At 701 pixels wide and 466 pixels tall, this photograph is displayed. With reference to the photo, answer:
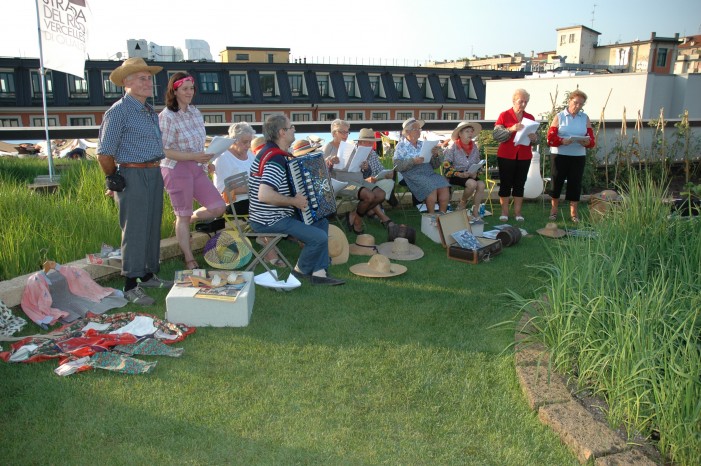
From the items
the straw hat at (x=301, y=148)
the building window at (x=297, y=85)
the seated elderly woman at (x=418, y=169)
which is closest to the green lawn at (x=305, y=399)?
the straw hat at (x=301, y=148)

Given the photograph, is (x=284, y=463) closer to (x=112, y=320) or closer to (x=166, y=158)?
(x=112, y=320)

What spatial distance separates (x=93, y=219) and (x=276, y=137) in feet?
6.80

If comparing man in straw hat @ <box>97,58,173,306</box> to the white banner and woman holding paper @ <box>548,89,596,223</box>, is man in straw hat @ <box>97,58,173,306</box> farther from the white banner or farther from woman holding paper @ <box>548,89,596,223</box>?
woman holding paper @ <box>548,89,596,223</box>

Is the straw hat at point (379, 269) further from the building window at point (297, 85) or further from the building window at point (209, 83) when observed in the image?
the building window at point (297, 85)

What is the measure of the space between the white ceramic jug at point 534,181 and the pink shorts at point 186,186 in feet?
16.0

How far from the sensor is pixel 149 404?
306 centimetres

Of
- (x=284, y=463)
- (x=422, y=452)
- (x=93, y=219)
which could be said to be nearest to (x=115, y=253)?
(x=93, y=219)

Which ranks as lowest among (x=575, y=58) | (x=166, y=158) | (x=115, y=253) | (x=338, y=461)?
(x=338, y=461)

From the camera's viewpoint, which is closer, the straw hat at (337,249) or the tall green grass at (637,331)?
the tall green grass at (637,331)

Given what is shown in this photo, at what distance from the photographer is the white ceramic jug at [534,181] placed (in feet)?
26.4

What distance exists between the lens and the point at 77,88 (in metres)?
32.1

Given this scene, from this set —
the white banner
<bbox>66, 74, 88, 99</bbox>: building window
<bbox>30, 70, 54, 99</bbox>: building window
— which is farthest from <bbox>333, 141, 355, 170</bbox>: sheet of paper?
<bbox>66, 74, 88, 99</bbox>: building window

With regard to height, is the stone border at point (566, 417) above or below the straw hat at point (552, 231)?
below

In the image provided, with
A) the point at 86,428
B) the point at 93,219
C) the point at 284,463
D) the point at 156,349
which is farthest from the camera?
the point at 93,219
